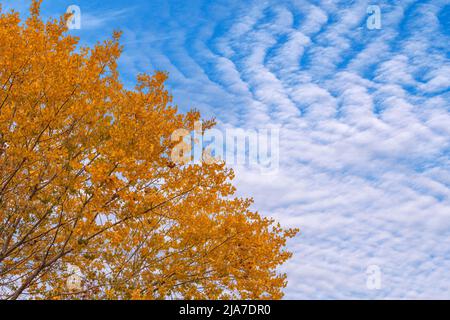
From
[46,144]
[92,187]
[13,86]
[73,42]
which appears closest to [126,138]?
[92,187]

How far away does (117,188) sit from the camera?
9523 mm

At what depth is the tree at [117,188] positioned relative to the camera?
9.57 metres

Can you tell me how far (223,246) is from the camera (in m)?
10.3

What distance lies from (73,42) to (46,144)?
3.59m

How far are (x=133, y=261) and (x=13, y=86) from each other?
4372 millimetres

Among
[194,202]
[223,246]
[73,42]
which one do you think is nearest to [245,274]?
[223,246]

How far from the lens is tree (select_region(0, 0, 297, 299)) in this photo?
957cm

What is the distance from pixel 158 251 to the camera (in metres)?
10.6
